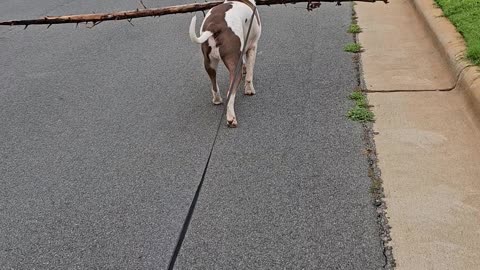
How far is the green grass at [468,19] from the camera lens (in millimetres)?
6080

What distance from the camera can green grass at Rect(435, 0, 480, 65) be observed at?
6080 mm

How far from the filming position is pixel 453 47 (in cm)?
654

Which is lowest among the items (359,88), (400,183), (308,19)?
(308,19)

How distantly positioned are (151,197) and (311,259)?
56.6 inches

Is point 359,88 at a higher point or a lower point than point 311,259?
lower

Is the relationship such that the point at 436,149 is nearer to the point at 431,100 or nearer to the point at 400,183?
the point at 400,183

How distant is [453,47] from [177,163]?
358 cm

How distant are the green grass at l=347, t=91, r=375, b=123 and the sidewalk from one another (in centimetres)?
8

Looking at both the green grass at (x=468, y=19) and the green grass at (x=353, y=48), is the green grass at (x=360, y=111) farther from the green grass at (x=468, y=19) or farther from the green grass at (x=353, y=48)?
the green grass at (x=353, y=48)

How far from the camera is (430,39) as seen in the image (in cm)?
747

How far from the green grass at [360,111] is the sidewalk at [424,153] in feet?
0.26

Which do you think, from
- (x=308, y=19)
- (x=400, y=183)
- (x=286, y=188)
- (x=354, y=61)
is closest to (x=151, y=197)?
(x=286, y=188)

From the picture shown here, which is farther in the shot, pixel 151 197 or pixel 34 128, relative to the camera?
pixel 34 128

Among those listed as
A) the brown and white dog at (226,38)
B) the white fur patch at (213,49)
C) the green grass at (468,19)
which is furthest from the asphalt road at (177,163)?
the green grass at (468,19)
